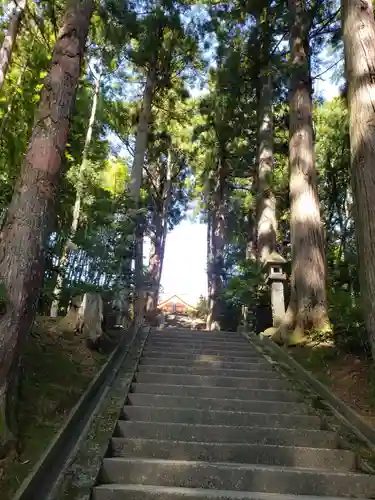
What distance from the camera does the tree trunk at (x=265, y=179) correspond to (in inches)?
481

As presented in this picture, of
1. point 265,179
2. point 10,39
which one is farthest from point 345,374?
point 10,39

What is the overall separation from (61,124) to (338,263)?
27.9 ft

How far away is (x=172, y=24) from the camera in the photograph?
462 inches

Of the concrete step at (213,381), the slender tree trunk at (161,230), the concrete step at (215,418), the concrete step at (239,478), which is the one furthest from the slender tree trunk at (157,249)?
the concrete step at (239,478)

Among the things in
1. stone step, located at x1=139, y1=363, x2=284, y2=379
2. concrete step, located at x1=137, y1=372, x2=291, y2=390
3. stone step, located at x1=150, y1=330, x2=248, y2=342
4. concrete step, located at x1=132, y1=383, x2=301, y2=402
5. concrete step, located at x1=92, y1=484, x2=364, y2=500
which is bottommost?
concrete step, located at x1=92, y1=484, x2=364, y2=500

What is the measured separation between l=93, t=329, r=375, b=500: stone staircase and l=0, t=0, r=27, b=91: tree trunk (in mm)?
7619

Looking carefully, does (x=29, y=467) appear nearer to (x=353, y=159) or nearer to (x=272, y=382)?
(x=272, y=382)

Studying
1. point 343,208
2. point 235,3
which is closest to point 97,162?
point 235,3

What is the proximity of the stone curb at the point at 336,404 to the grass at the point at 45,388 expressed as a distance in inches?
112

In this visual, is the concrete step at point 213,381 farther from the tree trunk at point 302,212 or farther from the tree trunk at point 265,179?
the tree trunk at point 265,179

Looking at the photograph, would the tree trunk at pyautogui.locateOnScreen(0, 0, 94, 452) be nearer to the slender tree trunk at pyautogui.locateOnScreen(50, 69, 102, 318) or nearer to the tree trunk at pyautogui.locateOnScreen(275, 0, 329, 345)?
the slender tree trunk at pyautogui.locateOnScreen(50, 69, 102, 318)

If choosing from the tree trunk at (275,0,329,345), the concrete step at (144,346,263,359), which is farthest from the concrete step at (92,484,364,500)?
the tree trunk at (275,0,329,345)

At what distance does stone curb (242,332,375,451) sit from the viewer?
410cm

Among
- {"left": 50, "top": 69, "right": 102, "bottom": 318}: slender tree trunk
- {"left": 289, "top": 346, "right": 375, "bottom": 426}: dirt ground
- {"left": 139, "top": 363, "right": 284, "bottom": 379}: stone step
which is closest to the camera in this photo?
{"left": 289, "top": 346, "right": 375, "bottom": 426}: dirt ground
